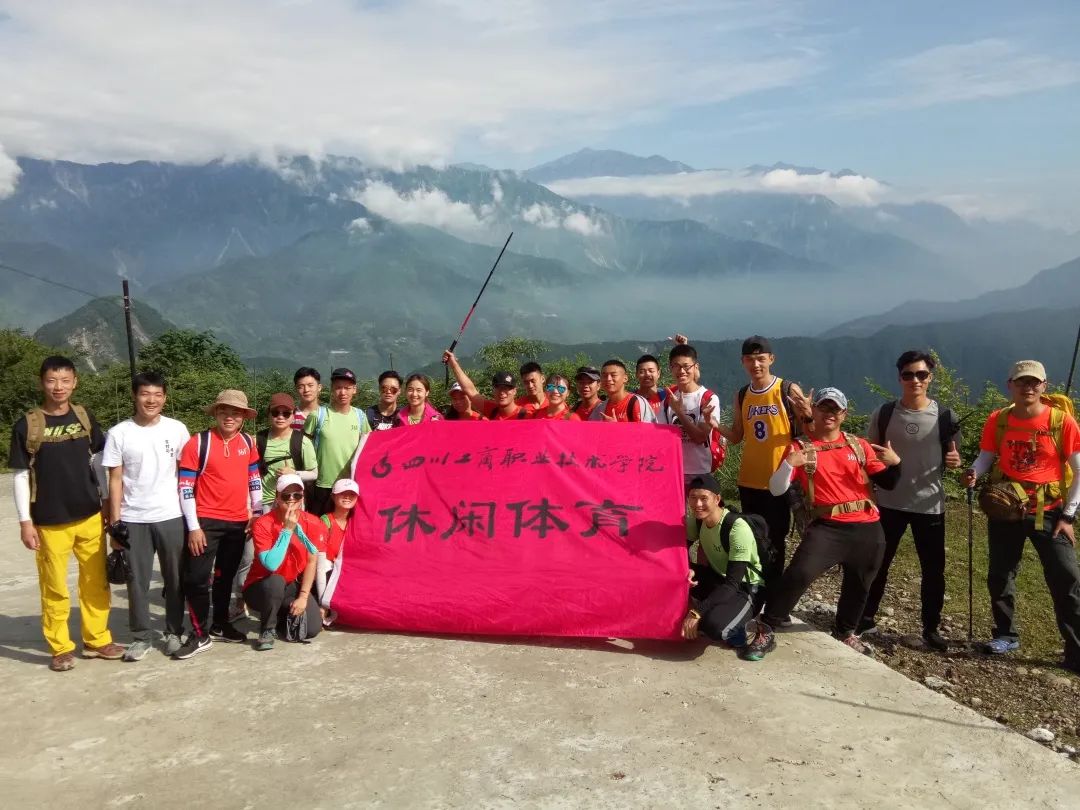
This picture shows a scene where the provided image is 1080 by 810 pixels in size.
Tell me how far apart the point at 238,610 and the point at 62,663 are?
1190 millimetres

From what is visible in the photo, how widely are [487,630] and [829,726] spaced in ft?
7.20

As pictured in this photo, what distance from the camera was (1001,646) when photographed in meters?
5.61

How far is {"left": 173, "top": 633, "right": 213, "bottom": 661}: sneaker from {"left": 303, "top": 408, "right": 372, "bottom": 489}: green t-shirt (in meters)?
1.39

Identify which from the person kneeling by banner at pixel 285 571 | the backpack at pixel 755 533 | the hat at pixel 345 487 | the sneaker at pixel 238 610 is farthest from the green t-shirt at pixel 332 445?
the backpack at pixel 755 533

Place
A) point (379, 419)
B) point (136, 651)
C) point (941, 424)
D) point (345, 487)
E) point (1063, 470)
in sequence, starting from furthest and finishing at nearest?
point (379, 419), point (345, 487), point (941, 424), point (1063, 470), point (136, 651)

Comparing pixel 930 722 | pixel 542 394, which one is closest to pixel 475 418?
pixel 542 394

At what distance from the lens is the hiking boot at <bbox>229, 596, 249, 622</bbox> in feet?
18.9

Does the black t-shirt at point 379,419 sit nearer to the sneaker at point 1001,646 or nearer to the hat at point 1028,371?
the hat at point 1028,371

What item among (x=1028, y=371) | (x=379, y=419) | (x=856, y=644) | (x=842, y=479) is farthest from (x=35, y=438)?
(x=1028, y=371)

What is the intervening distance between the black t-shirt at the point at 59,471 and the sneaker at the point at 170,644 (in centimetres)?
96

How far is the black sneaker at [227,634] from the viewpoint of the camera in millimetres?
5456

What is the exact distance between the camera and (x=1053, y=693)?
5.07 meters

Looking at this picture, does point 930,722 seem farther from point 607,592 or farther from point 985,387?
point 985,387

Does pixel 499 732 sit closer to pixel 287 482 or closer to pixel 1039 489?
pixel 287 482
